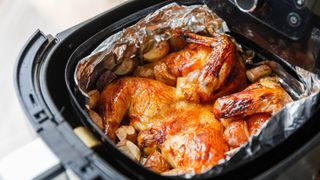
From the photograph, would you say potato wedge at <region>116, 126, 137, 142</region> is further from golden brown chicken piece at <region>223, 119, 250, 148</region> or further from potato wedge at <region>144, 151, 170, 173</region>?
golden brown chicken piece at <region>223, 119, 250, 148</region>

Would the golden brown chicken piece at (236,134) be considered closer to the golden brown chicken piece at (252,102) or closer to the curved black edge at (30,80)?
the golden brown chicken piece at (252,102)

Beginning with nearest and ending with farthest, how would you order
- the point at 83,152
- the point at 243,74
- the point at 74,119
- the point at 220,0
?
the point at 83,152 < the point at 74,119 < the point at 220,0 < the point at 243,74

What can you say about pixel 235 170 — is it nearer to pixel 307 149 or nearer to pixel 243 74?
pixel 307 149

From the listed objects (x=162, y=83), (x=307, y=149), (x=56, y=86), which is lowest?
(x=307, y=149)

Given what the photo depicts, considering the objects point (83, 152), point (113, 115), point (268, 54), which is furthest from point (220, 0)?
point (83, 152)

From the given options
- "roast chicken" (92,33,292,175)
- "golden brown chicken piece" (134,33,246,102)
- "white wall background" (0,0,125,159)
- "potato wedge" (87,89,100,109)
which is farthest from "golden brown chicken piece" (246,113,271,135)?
"white wall background" (0,0,125,159)

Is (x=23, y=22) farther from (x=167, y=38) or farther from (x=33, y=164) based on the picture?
(x=33, y=164)
